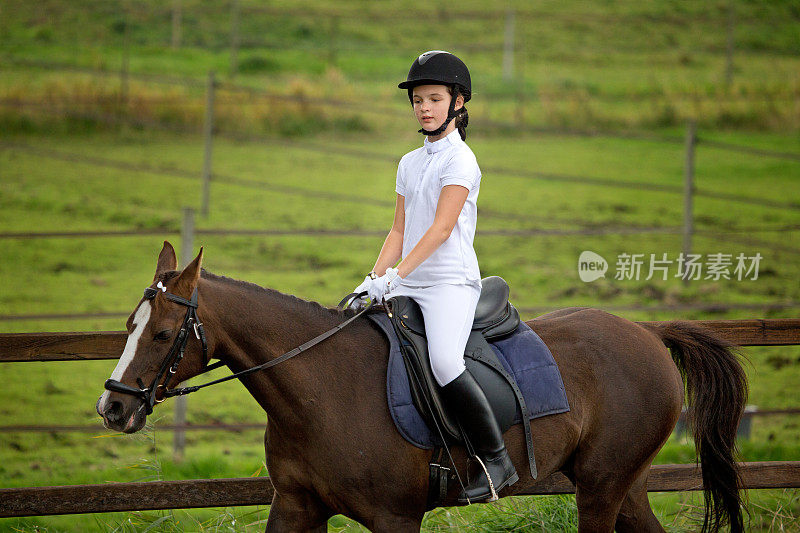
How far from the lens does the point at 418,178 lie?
3203 millimetres

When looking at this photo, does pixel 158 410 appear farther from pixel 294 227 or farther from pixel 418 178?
pixel 294 227

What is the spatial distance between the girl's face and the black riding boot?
0.98m

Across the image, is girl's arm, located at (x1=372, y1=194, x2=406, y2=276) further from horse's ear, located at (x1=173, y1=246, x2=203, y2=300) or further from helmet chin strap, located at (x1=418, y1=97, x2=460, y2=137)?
horse's ear, located at (x1=173, y1=246, x2=203, y2=300)

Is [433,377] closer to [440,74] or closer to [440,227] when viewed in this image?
[440,227]

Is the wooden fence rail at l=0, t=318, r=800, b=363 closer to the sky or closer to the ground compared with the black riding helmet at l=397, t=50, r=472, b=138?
closer to the ground

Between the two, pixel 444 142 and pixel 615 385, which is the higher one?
pixel 444 142

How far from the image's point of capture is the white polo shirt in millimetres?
3119

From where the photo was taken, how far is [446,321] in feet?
10.0

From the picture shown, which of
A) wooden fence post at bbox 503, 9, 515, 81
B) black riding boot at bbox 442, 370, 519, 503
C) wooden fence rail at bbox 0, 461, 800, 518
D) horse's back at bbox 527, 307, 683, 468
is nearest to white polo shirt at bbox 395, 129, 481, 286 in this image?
black riding boot at bbox 442, 370, 519, 503

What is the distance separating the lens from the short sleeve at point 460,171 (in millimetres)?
3037

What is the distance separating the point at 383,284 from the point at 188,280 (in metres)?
0.70

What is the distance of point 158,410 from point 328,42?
74.2 feet

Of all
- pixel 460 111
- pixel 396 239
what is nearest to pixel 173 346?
pixel 396 239

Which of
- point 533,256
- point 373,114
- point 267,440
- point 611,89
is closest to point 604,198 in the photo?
point 533,256
